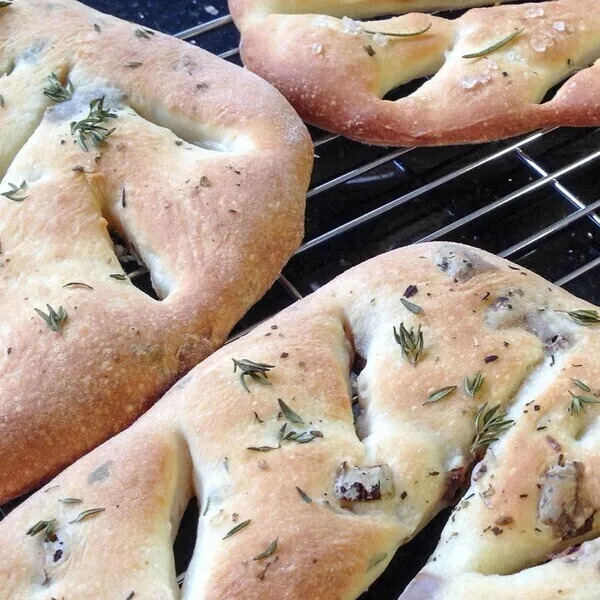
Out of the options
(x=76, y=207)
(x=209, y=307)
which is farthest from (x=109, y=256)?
(x=209, y=307)

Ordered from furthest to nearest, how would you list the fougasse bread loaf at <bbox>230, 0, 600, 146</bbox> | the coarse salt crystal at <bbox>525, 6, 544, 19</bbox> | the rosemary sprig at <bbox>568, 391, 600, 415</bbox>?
the coarse salt crystal at <bbox>525, 6, 544, 19</bbox> → the fougasse bread loaf at <bbox>230, 0, 600, 146</bbox> → the rosemary sprig at <bbox>568, 391, 600, 415</bbox>

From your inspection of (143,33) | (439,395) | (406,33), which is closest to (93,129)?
(143,33)

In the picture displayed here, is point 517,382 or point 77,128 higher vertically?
point 77,128

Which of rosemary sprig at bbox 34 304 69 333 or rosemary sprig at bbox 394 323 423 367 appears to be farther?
rosemary sprig at bbox 34 304 69 333

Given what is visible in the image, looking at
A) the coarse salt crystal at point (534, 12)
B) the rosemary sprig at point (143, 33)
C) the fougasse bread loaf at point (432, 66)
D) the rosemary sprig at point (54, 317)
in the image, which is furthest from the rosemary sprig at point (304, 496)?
the coarse salt crystal at point (534, 12)

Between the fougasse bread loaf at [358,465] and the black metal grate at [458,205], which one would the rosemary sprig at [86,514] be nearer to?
the fougasse bread loaf at [358,465]

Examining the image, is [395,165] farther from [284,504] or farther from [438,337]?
[284,504]

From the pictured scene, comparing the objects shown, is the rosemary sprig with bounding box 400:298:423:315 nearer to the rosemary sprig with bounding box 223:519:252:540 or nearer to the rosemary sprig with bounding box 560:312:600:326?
the rosemary sprig with bounding box 560:312:600:326

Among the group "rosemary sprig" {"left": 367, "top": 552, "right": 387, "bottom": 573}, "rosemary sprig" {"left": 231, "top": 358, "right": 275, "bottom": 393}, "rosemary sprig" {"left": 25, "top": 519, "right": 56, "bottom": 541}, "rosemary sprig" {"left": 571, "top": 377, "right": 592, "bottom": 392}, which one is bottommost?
"rosemary sprig" {"left": 367, "top": 552, "right": 387, "bottom": 573}

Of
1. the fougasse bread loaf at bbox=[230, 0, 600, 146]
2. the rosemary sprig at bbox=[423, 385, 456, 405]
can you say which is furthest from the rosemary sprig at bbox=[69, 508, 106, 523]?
the fougasse bread loaf at bbox=[230, 0, 600, 146]
